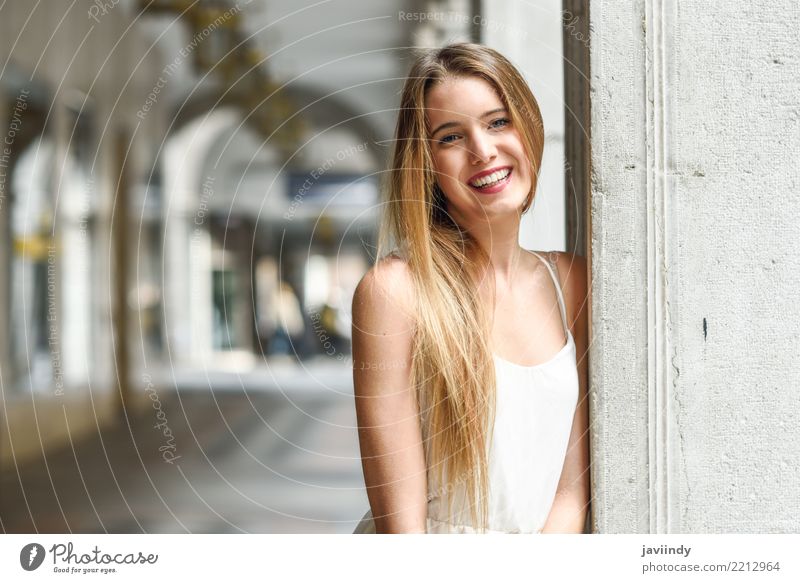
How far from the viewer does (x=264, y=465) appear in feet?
19.8

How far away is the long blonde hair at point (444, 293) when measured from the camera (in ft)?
4.89

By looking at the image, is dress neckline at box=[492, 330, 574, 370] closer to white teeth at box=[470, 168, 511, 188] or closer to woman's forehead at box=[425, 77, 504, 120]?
white teeth at box=[470, 168, 511, 188]

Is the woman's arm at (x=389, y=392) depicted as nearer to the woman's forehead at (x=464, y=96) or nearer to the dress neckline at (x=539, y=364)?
the dress neckline at (x=539, y=364)

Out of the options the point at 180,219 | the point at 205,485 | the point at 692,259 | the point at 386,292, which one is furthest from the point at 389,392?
the point at 180,219

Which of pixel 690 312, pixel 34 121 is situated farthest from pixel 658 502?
pixel 34 121

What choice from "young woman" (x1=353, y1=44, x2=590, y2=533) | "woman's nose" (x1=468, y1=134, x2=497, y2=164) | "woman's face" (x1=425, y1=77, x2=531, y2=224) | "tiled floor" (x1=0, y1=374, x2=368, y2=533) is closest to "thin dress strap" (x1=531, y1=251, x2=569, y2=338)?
"young woman" (x1=353, y1=44, x2=590, y2=533)

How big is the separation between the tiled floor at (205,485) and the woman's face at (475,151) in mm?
1842

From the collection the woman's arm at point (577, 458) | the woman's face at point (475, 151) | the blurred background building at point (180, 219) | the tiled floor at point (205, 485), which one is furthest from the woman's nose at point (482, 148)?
the tiled floor at point (205, 485)

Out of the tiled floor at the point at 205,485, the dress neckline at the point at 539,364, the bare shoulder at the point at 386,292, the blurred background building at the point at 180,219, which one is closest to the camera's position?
the bare shoulder at the point at 386,292

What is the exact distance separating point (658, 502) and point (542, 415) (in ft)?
0.98

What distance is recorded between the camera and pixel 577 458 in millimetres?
1615

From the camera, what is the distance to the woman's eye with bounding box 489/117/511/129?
1.47 m
